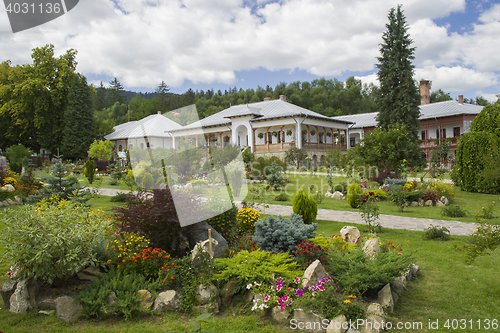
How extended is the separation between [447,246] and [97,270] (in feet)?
20.4

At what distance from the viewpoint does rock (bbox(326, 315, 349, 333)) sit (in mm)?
3388

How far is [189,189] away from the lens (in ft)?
17.7

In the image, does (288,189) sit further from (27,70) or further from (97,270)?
(27,70)

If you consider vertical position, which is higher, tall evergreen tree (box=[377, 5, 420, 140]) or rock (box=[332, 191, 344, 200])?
tall evergreen tree (box=[377, 5, 420, 140])

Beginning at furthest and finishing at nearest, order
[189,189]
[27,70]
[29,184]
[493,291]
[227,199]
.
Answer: [27,70]
[29,184]
[227,199]
[189,189]
[493,291]

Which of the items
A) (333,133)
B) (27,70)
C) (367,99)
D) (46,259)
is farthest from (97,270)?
(367,99)

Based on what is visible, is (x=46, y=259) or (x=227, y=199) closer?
(x=46, y=259)

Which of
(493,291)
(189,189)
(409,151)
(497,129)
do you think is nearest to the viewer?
(493,291)

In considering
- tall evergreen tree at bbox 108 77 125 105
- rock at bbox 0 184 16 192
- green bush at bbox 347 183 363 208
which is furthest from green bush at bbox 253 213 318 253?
tall evergreen tree at bbox 108 77 125 105

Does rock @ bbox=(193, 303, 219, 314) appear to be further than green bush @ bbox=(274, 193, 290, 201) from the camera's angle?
No

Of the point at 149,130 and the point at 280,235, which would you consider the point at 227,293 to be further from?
the point at 149,130

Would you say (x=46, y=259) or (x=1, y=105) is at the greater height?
(x=1, y=105)

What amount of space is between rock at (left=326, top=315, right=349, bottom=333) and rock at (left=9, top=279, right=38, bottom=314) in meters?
3.61

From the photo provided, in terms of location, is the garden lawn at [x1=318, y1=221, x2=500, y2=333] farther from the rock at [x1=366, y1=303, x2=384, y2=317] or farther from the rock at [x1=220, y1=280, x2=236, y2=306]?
the rock at [x1=220, y1=280, x2=236, y2=306]
